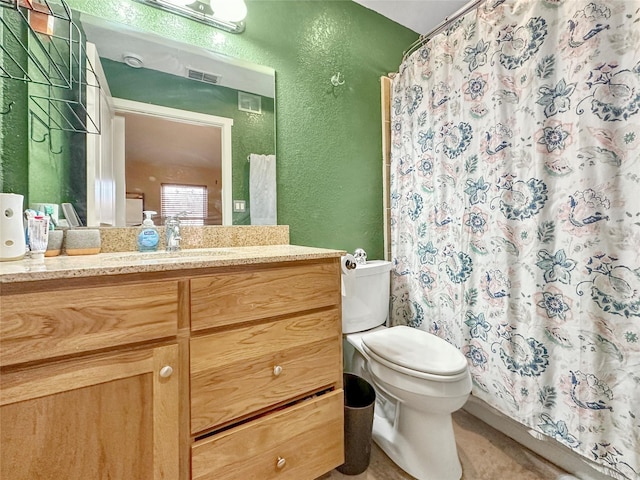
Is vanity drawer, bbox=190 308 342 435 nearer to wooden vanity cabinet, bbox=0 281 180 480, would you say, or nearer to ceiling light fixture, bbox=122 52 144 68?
wooden vanity cabinet, bbox=0 281 180 480

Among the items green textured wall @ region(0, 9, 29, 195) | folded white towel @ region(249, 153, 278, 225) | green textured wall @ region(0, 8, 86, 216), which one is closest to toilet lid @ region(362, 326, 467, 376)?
folded white towel @ region(249, 153, 278, 225)

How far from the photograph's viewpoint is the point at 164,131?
121 centimetres

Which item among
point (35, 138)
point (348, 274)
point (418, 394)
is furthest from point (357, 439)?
point (35, 138)

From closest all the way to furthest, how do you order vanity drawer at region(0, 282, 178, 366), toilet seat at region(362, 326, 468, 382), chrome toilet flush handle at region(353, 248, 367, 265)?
vanity drawer at region(0, 282, 178, 366), toilet seat at region(362, 326, 468, 382), chrome toilet flush handle at region(353, 248, 367, 265)

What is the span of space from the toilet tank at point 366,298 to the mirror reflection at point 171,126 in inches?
24.5

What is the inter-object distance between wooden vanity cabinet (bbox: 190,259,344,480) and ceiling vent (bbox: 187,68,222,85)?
950 millimetres

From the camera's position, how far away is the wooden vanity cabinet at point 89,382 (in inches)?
23.8

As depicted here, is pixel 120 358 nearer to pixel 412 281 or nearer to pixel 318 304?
pixel 318 304

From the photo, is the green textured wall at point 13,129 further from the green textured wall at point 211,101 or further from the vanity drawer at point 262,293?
the vanity drawer at point 262,293

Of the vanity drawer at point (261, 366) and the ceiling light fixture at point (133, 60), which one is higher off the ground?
the ceiling light fixture at point (133, 60)

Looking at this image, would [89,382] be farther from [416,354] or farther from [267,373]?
[416,354]

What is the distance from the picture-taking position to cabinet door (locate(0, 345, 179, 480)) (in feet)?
2.01

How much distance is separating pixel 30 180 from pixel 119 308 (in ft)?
2.28

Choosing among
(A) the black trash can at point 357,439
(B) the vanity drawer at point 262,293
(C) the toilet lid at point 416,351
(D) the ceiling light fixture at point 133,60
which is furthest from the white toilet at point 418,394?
(D) the ceiling light fixture at point 133,60
